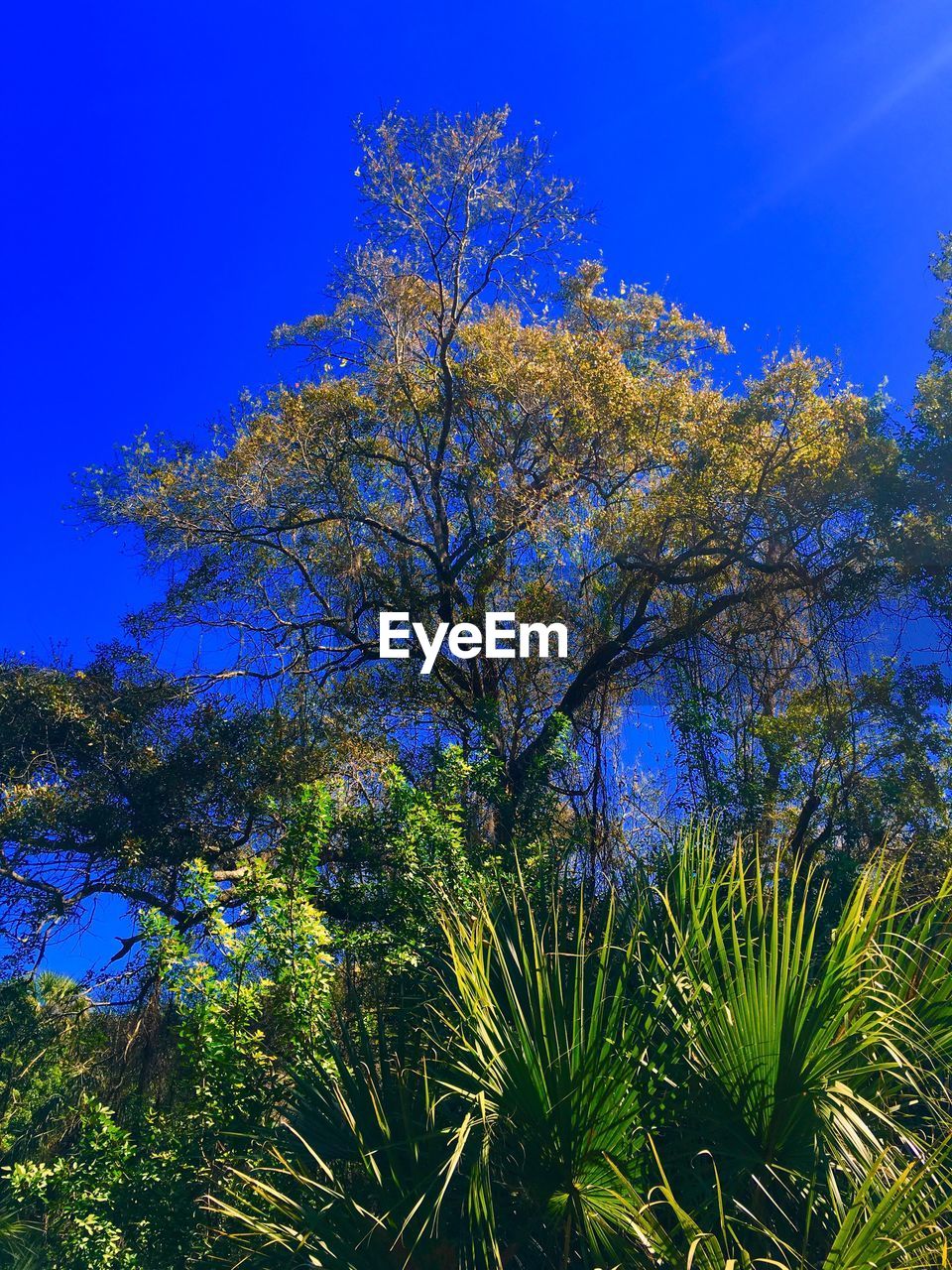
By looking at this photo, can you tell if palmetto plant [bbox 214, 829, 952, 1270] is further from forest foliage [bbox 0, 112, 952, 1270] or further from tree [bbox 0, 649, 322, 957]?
tree [bbox 0, 649, 322, 957]

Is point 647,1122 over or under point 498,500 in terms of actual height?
under

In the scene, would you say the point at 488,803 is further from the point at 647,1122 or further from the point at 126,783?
the point at 647,1122

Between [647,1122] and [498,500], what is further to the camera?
[498,500]

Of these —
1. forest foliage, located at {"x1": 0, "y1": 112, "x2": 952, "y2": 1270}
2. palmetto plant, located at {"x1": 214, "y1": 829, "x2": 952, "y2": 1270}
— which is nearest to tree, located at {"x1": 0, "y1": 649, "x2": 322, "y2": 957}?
forest foliage, located at {"x1": 0, "y1": 112, "x2": 952, "y2": 1270}

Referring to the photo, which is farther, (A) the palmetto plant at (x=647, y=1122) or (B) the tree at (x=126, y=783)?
(B) the tree at (x=126, y=783)

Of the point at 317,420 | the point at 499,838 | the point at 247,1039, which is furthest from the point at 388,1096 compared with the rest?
the point at 317,420

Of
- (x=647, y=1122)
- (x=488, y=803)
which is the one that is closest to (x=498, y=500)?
(x=488, y=803)

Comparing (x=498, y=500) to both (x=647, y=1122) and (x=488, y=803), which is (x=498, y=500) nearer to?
(x=488, y=803)

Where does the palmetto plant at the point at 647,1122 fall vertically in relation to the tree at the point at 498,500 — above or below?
below

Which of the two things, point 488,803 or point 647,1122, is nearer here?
point 647,1122

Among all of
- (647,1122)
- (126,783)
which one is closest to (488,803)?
(126,783)

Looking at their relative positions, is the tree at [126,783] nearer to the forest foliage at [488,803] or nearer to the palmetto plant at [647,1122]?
the forest foliage at [488,803]

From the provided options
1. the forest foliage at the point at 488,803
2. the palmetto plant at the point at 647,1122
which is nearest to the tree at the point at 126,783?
the forest foliage at the point at 488,803

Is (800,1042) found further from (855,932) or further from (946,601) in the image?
(946,601)
